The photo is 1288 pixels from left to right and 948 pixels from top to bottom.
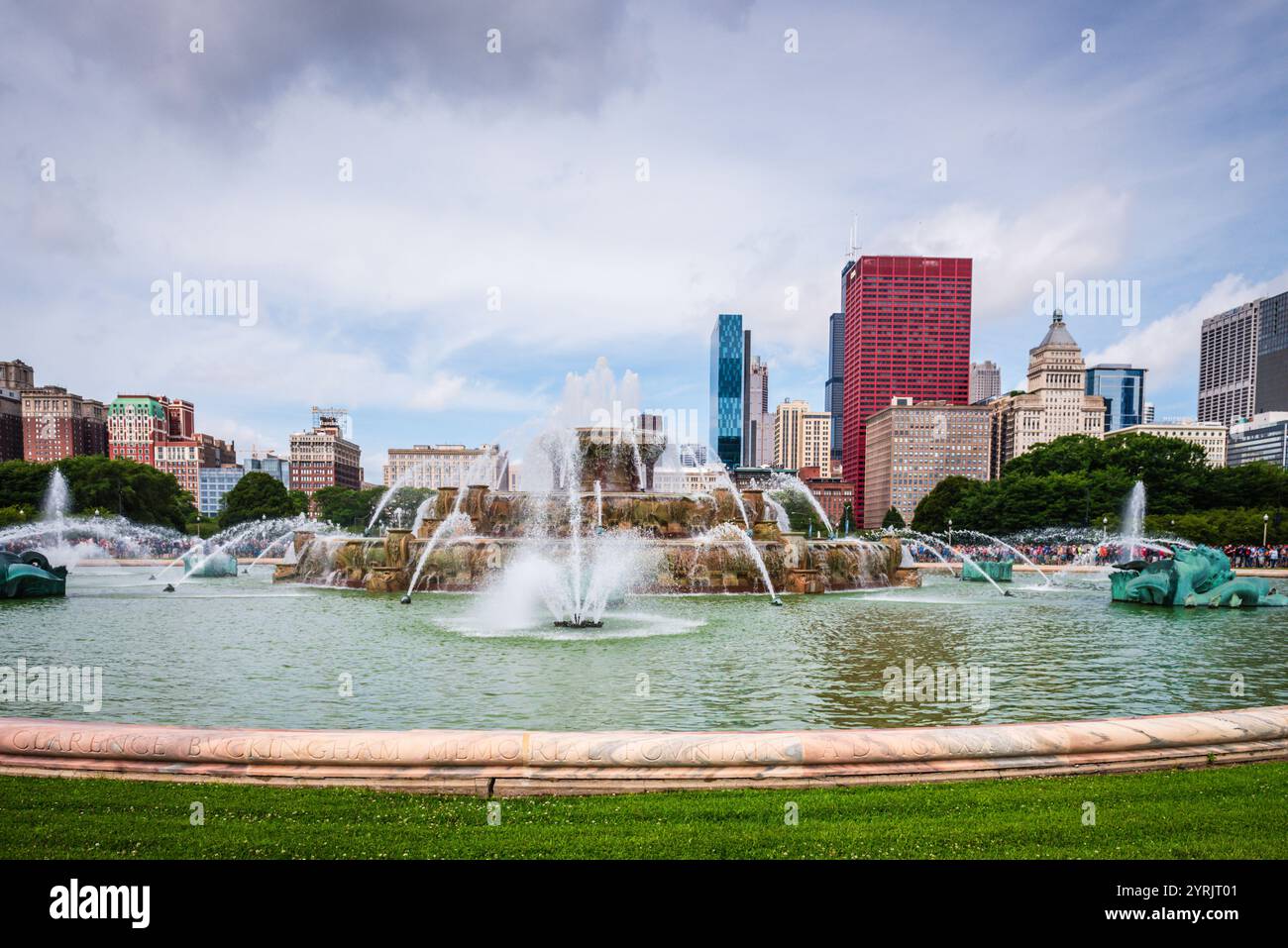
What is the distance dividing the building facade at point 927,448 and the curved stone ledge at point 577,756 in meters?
169

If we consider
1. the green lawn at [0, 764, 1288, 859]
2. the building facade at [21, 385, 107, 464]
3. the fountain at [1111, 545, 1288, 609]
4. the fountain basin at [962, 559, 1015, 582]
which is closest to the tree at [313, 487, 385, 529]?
the building facade at [21, 385, 107, 464]

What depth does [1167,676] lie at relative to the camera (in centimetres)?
1196

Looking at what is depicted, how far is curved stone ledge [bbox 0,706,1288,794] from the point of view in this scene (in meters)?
6.29

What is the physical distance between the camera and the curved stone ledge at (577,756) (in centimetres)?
629

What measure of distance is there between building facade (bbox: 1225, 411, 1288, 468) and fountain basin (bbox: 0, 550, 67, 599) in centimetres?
20129

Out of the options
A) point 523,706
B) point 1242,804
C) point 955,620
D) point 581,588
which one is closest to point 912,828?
point 1242,804

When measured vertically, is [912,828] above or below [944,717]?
above

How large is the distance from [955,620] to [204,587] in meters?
25.3

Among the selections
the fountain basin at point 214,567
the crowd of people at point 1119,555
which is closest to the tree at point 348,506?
the fountain basin at point 214,567

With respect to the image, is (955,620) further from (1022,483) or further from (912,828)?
(1022,483)

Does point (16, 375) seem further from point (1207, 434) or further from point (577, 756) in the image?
point (1207, 434)

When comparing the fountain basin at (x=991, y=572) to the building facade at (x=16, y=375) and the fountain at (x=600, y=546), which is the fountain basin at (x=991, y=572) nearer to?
the fountain at (x=600, y=546)

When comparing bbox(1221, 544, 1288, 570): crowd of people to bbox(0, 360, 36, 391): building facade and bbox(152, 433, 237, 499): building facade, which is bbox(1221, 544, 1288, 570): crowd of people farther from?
bbox(152, 433, 237, 499): building facade
